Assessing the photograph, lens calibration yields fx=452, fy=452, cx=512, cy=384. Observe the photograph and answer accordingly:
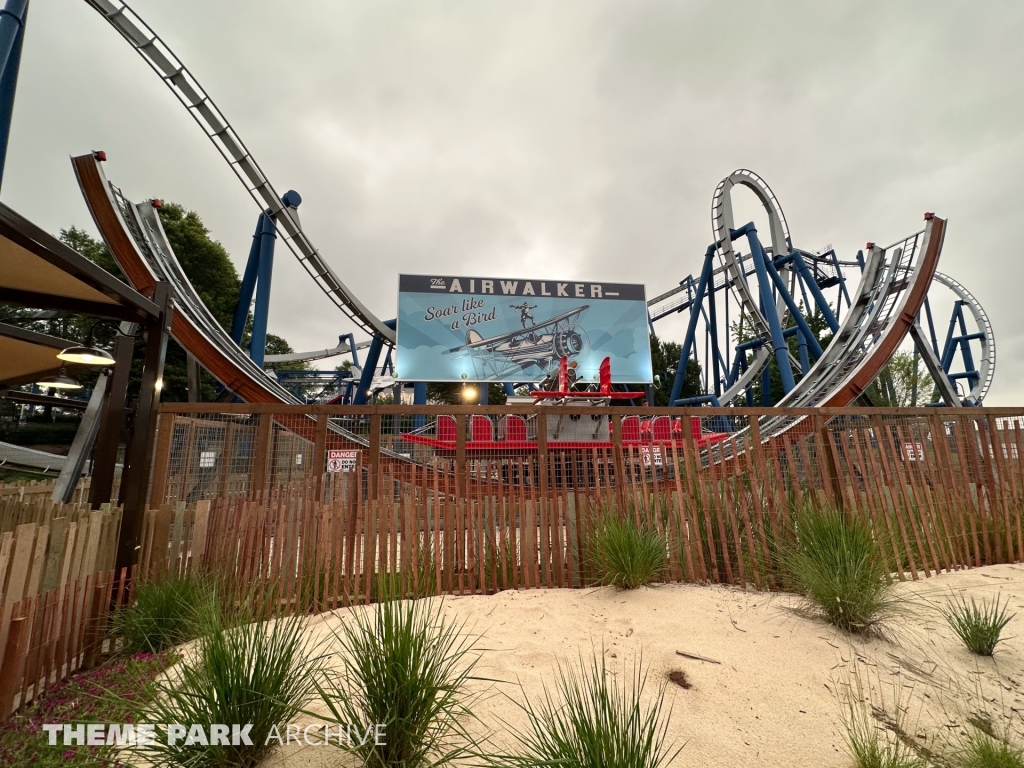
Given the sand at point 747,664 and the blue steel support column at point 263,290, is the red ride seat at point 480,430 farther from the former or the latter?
the blue steel support column at point 263,290

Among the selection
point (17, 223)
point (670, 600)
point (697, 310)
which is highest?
point (697, 310)

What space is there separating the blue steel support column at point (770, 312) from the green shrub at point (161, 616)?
1589 centimetres

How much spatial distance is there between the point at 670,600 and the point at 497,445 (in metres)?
3.51

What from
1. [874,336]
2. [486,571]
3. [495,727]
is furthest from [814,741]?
[874,336]

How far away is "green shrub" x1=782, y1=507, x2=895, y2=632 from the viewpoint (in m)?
3.12

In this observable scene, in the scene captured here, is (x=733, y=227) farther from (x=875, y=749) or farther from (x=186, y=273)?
(x=186, y=273)

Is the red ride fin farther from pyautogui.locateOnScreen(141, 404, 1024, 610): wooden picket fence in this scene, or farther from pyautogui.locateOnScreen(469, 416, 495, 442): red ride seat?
pyautogui.locateOnScreen(141, 404, 1024, 610): wooden picket fence

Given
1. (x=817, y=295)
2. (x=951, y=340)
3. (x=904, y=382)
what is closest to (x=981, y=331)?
(x=951, y=340)

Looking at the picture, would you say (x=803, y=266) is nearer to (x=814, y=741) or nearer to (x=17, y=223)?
(x=814, y=741)

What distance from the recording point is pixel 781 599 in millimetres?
3744

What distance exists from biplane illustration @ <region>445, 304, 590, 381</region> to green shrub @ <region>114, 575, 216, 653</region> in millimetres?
15893

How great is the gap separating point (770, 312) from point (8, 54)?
70.1 ft

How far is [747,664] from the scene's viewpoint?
276 centimetres

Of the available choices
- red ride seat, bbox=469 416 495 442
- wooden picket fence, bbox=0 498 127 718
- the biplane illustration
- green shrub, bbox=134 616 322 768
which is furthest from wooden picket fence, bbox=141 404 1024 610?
the biplane illustration
